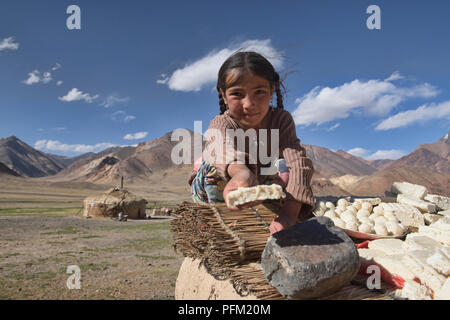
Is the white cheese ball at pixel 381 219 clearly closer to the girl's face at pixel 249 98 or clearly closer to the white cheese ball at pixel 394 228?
the white cheese ball at pixel 394 228

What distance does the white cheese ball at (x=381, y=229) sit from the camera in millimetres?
3755

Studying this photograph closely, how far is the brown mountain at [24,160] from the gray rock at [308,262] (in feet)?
546

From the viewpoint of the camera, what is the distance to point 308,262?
5.44 ft

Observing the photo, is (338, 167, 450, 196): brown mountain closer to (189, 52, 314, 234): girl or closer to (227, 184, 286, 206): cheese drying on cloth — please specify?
(189, 52, 314, 234): girl

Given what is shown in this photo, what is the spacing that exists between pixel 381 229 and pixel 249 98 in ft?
9.46

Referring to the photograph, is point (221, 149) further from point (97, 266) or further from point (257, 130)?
point (97, 266)

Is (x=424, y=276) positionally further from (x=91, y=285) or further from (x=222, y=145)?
(x=91, y=285)

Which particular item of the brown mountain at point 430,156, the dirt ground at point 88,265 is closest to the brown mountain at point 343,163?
the brown mountain at point 430,156

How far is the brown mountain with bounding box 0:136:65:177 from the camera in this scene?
145m

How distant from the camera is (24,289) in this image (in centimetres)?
494

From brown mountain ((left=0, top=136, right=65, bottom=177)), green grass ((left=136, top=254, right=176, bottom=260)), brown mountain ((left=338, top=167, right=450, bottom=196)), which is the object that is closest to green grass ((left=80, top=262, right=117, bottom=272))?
green grass ((left=136, top=254, right=176, bottom=260))

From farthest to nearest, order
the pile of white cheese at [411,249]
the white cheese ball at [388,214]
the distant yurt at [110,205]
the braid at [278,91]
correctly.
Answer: the distant yurt at [110,205], the white cheese ball at [388,214], the braid at [278,91], the pile of white cheese at [411,249]

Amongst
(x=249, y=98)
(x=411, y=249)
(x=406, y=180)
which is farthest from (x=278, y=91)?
(x=406, y=180)

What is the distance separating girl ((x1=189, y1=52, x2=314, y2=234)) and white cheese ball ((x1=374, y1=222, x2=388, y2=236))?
217 cm
